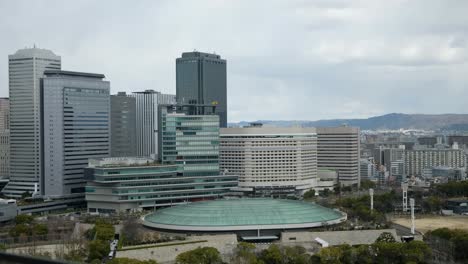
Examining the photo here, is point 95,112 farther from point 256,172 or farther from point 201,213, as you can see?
point 201,213

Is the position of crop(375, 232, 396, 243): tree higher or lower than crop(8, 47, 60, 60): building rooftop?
lower

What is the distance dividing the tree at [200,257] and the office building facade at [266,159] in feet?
149

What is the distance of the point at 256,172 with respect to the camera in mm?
82875

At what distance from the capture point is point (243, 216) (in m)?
48.2

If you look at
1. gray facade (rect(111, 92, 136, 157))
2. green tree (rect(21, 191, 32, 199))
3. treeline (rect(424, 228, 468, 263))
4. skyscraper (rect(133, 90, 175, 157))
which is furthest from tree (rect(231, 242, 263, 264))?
skyscraper (rect(133, 90, 175, 157))

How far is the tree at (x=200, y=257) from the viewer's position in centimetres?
3550

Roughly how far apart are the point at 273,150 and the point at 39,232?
42871 millimetres

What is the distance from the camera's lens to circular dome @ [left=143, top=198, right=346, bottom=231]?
4716 cm

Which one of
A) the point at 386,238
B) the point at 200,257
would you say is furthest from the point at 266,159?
the point at 200,257

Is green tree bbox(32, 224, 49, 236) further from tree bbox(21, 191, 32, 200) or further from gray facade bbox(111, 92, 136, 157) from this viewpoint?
gray facade bbox(111, 92, 136, 157)

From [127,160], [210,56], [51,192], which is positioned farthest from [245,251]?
[210,56]

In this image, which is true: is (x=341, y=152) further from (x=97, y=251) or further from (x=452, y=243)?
(x=97, y=251)

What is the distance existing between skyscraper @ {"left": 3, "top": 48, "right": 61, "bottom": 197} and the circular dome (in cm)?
3098

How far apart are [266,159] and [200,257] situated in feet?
156
